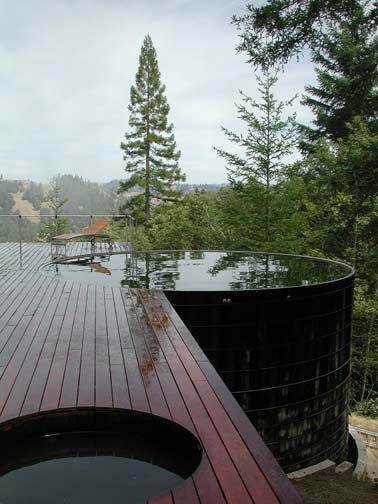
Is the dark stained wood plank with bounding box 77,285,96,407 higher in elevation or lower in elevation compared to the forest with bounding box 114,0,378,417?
lower

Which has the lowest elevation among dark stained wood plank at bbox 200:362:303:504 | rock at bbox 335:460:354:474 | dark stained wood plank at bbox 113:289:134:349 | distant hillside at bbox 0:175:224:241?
rock at bbox 335:460:354:474

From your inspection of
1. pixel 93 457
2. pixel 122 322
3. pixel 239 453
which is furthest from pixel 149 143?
pixel 239 453

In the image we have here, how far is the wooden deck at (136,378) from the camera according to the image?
1.67 meters

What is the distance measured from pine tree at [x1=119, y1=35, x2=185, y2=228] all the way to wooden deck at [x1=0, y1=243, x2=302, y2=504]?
1716 centimetres

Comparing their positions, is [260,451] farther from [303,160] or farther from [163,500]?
[303,160]

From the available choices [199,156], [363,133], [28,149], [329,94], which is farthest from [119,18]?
[28,149]

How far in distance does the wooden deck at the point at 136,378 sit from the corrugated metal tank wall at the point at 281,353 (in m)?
0.60

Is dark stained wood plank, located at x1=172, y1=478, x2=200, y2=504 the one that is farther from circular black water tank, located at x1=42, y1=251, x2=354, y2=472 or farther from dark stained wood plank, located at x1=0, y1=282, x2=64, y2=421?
circular black water tank, located at x1=42, y1=251, x2=354, y2=472

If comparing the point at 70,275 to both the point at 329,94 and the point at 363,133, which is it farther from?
the point at 329,94

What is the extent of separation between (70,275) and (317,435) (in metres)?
3.71

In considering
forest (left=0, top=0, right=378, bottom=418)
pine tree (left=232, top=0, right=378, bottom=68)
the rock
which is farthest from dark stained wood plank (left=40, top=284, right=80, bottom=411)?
forest (left=0, top=0, right=378, bottom=418)

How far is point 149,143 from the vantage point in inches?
836

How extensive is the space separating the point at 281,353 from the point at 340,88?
15.2 m

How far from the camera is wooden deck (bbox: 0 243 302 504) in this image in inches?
65.7
